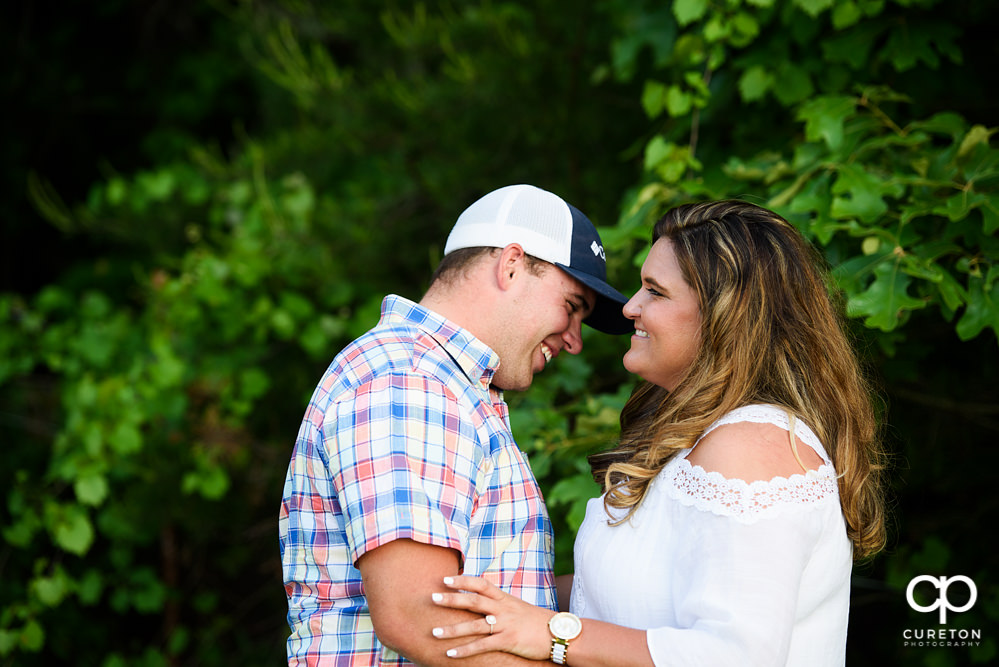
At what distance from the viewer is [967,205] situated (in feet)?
7.22

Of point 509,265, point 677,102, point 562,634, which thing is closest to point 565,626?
point 562,634

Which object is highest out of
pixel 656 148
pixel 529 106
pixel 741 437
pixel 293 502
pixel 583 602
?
pixel 529 106

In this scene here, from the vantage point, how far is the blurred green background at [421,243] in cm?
255

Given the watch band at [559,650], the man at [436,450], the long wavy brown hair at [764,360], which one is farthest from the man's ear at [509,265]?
the watch band at [559,650]

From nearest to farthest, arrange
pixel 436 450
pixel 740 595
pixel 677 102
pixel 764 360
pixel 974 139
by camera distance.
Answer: pixel 740 595
pixel 436 450
pixel 764 360
pixel 974 139
pixel 677 102

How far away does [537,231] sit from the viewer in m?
2.09

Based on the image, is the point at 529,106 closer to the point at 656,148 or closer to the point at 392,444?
the point at 656,148

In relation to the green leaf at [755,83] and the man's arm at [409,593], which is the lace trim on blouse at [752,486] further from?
the green leaf at [755,83]

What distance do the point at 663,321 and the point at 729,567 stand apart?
61 centimetres

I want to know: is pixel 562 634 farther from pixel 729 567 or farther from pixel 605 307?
pixel 605 307

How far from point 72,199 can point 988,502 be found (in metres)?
7.28

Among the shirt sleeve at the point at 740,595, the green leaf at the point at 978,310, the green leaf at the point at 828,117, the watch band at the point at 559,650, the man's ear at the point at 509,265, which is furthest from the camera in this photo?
the green leaf at the point at 828,117

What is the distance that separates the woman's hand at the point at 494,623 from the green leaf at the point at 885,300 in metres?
1.11

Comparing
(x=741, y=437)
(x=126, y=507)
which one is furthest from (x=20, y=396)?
(x=741, y=437)
